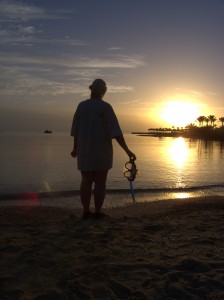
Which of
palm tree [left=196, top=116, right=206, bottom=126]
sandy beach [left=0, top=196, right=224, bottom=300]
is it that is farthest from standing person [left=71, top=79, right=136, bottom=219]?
palm tree [left=196, top=116, right=206, bottom=126]

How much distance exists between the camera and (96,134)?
17.9ft

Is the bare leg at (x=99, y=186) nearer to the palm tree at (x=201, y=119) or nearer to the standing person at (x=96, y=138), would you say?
the standing person at (x=96, y=138)

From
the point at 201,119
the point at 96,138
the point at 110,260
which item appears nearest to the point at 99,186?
the point at 96,138

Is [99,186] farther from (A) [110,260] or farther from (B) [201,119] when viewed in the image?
(B) [201,119]

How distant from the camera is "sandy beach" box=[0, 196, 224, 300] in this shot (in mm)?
2973

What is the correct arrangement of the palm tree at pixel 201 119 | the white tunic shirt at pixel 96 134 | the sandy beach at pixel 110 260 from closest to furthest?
1. the sandy beach at pixel 110 260
2. the white tunic shirt at pixel 96 134
3. the palm tree at pixel 201 119

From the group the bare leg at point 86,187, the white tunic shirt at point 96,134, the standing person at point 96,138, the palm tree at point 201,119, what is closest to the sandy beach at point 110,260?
the bare leg at point 86,187

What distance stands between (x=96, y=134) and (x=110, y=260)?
2.23 metres

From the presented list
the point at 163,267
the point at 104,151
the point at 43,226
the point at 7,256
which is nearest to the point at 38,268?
the point at 7,256

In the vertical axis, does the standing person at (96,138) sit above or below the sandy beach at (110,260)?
above

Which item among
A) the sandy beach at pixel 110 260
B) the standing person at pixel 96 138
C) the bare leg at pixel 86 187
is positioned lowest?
the sandy beach at pixel 110 260

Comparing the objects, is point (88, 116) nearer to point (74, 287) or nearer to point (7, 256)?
point (7, 256)

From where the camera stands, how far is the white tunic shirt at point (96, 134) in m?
5.43

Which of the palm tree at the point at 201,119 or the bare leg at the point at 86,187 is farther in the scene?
the palm tree at the point at 201,119
